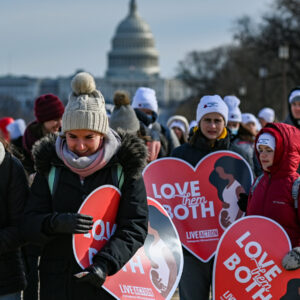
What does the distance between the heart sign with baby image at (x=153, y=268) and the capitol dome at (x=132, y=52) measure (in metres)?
136

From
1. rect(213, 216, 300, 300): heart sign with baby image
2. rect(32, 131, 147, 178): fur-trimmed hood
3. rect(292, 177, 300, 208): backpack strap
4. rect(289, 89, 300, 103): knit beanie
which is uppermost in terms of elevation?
rect(289, 89, 300, 103): knit beanie

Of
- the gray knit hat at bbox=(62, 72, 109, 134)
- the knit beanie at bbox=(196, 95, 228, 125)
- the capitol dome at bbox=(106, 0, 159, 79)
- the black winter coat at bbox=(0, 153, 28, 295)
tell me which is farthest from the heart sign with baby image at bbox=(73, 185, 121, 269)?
the capitol dome at bbox=(106, 0, 159, 79)

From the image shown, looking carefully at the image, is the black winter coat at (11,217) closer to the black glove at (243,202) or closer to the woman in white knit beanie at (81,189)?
the woman in white knit beanie at (81,189)

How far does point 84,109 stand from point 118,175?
34 cm

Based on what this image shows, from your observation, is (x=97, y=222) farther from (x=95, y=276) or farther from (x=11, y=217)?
(x=11, y=217)

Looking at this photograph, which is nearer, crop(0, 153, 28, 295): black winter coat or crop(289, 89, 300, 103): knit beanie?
crop(0, 153, 28, 295): black winter coat

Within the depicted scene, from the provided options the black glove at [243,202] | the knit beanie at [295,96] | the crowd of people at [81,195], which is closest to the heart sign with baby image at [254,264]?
the crowd of people at [81,195]

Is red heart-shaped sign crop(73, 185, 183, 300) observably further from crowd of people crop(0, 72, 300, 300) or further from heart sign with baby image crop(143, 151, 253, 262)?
heart sign with baby image crop(143, 151, 253, 262)

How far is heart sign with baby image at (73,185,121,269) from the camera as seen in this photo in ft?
13.9

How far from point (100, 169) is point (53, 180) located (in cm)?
22

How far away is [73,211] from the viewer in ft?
14.2

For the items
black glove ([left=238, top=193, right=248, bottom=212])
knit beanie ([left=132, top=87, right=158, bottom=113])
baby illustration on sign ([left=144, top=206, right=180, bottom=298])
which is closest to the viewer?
baby illustration on sign ([left=144, top=206, right=180, bottom=298])

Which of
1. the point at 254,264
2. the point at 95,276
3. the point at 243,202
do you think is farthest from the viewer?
the point at 243,202

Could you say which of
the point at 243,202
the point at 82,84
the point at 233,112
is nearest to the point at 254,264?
the point at 243,202
